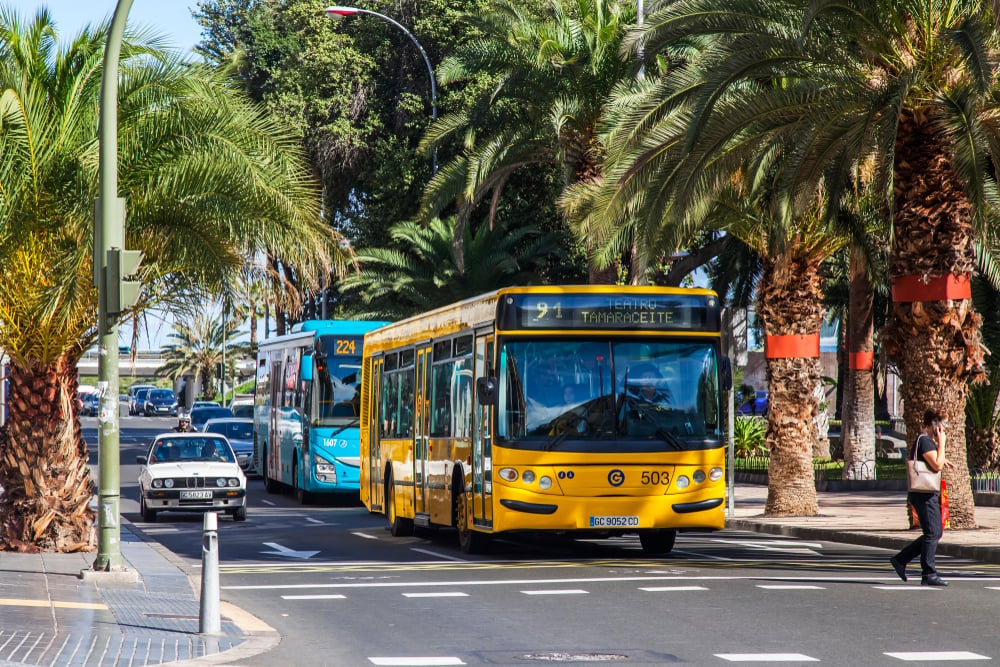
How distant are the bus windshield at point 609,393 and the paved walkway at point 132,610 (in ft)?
12.6

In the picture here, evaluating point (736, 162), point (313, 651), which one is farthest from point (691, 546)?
point (313, 651)

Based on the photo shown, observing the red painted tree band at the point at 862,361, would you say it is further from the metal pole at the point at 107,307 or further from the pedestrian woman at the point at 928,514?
the metal pole at the point at 107,307

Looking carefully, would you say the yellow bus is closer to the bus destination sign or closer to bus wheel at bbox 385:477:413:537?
the bus destination sign

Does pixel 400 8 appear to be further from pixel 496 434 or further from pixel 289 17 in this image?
pixel 496 434

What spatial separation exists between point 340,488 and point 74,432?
11.1m

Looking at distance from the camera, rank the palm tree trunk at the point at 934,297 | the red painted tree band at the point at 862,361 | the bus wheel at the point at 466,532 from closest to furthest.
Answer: the bus wheel at the point at 466,532 < the palm tree trunk at the point at 934,297 < the red painted tree band at the point at 862,361

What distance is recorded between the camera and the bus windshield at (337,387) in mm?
28719

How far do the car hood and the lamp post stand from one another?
9.75 metres

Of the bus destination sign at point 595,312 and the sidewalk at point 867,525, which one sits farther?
the sidewalk at point 867,525

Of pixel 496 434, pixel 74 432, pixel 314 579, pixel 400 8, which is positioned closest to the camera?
pixel 314 579

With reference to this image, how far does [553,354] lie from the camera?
16.9 m

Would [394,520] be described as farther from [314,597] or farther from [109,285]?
[109,285]

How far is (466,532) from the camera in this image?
18391 millimetres

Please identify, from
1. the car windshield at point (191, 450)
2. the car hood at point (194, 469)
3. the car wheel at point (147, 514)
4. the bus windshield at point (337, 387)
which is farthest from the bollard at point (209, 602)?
the bus windshield at point (337, 387)
